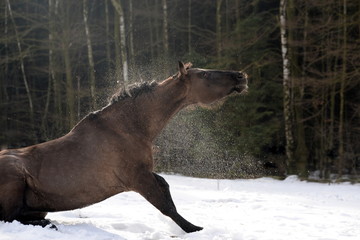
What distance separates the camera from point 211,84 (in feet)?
15.6

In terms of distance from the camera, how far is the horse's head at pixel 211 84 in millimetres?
4734

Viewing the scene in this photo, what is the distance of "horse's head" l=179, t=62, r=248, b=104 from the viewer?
4734 mm

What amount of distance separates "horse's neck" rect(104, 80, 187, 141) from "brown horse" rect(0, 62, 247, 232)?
0.01m

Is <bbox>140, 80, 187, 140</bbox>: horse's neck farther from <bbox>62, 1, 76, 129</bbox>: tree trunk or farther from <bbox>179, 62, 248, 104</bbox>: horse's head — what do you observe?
<bbox>62, 1, 76, 129</bbox>: tree trunk

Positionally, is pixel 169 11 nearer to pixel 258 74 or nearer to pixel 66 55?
pixel 66 55

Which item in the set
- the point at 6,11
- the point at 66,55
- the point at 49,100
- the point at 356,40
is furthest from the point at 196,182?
the point at 6,11

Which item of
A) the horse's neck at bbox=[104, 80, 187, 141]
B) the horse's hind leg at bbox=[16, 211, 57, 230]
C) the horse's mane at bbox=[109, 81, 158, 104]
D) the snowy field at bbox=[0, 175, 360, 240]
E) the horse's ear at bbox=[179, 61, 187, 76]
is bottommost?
the snowy field at bbox=[0, 175, 360, 240]

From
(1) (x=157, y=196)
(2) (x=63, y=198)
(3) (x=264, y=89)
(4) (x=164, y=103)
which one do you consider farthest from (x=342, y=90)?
(2) (x=63, y=198)

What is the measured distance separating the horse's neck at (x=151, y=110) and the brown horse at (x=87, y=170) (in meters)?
0.01

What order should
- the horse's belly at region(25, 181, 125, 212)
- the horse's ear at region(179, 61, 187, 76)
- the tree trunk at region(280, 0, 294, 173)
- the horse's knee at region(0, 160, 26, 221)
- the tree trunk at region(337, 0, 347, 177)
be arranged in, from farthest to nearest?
the tree trunk at region(280, 0, 294, 173), the tree trunk at region(337, 0, 347, 177), the horse's ear at region(179, 61, 187, 76), the horse's belly at region(25, 181, 125, 212), the horse's knee at region(0, 160, 26, 221)

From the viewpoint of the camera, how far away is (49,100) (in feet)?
76.9

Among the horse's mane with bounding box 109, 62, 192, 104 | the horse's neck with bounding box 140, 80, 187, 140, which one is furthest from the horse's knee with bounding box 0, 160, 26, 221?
the horse's neck with bounding box 140, 80, 187, 140

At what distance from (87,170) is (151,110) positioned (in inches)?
37.5

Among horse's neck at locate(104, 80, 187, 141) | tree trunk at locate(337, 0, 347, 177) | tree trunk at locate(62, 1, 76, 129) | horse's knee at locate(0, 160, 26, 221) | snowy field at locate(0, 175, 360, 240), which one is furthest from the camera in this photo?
tree trunk at locate(62, 1, 76, 129)
